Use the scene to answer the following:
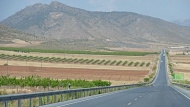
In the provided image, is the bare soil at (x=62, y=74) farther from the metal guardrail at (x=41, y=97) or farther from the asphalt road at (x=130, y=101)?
the asphalt road at (x=130, y=101)

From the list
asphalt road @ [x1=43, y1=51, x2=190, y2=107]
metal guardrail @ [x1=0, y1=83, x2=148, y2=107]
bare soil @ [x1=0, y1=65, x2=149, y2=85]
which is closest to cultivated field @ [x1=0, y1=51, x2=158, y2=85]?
bare soil @ [x1=0, y1=65, x2=149, y2=85]

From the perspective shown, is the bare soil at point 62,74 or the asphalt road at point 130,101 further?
the bare soil at point 62,74

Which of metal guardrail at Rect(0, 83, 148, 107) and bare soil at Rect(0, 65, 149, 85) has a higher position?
metal guardrail at Rect(0, 83, 148, 107)

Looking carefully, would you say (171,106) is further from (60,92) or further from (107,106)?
(60,92)

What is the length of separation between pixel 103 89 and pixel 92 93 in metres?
5.79

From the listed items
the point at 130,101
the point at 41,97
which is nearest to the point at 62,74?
the point at 130,101

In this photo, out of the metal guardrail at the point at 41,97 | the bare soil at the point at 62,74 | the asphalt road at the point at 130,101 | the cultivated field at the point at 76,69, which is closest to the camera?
the metal guardrail at the point at 41,97

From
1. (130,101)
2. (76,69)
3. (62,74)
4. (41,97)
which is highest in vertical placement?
(41,97)

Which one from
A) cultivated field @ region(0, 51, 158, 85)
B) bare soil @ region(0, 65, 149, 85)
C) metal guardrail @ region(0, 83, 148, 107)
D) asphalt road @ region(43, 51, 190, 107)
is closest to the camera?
metal guardrail @ region(0, 83, 148, 107)

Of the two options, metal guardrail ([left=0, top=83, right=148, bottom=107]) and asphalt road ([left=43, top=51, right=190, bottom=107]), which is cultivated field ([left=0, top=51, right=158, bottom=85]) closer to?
metal guardrail ([left=0, top=83, right=148, bottom=107])

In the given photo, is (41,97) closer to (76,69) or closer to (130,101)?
(130,101)

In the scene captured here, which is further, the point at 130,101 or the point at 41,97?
the point at 130,101

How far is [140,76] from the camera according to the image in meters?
114

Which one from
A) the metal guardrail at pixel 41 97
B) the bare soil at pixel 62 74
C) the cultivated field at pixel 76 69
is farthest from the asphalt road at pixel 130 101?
the bare soil at pixel 62 74
